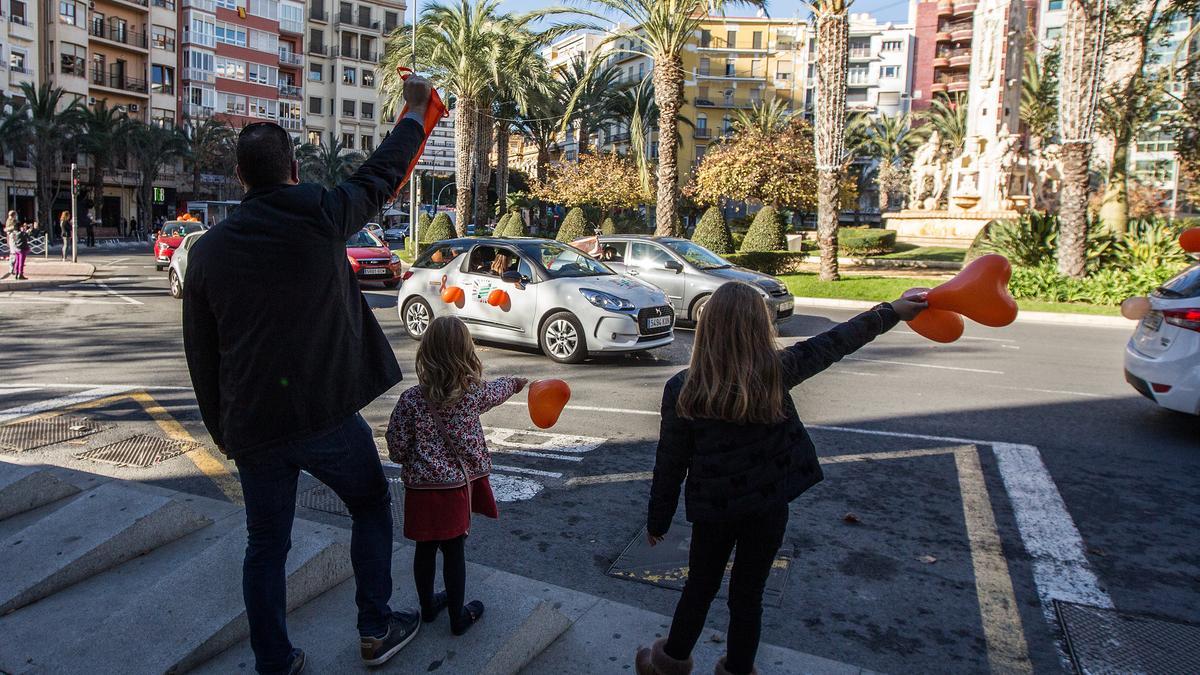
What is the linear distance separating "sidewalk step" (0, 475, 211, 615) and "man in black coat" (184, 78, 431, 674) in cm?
145

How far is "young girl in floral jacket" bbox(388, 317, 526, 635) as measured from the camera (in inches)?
129

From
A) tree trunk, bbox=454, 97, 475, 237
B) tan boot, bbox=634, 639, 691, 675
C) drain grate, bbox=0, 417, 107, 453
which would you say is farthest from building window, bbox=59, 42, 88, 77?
tan boot, bbox=634, 639, 691, 675

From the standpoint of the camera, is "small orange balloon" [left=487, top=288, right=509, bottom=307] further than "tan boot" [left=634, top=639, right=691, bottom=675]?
Yes

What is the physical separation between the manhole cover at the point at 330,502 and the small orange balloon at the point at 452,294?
17.6 ft

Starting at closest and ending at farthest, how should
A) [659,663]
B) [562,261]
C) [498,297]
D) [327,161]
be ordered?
[659,663]
[498,297]
[562,261]
[327,161]

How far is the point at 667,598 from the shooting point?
167 inches

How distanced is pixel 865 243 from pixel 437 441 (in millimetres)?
29721

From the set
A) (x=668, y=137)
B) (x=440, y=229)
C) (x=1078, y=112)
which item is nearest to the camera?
(x=1078, y=112)

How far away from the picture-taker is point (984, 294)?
3.00 meters

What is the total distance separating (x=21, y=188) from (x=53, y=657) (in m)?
62.6

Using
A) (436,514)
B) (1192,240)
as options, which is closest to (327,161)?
(1192,240)

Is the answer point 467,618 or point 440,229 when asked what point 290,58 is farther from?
point 467,618

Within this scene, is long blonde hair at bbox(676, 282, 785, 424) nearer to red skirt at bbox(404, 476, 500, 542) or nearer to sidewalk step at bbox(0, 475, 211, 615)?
red skirt at bbox(404, 476, 500, 542)

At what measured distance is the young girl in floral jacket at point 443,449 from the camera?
10.7 feet
